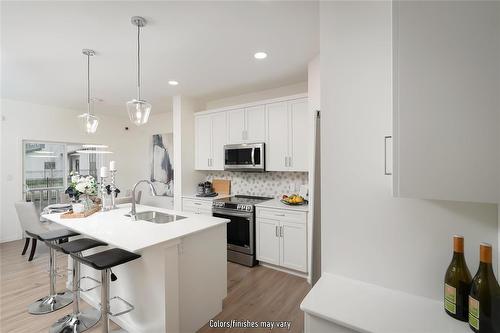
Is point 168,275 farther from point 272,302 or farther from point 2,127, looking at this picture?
point 2,127

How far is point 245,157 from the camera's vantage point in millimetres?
3793

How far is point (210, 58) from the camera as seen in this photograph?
109 inches

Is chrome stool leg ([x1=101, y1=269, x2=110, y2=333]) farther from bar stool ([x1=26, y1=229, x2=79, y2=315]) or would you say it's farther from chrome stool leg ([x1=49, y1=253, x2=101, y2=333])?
bar stool ([x1=26, y1=229, x2=79, y2=315])

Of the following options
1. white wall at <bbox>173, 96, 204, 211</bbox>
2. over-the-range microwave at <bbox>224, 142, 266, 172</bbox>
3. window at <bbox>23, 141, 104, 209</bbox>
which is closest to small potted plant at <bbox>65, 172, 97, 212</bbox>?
white wall at <bbox>173, 96, 204, 211</bbox>

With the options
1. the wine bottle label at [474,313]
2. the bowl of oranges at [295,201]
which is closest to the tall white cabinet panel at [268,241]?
the bowl of oranges at [295,201]

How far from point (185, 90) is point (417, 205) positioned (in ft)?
12.2

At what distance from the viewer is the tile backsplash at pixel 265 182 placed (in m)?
3.76

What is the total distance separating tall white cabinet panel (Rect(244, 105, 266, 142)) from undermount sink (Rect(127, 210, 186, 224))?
5.84ft

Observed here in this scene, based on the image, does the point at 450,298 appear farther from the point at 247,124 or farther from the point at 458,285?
the point at 247,124

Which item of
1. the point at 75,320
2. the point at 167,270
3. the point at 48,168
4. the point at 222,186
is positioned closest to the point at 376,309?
the point at 167,270

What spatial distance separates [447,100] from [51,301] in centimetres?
357

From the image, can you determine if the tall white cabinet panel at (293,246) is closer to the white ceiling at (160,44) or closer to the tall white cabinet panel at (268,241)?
the tall white cabinet panel at (268,241)

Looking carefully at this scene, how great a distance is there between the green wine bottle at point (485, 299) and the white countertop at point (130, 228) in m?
1.68

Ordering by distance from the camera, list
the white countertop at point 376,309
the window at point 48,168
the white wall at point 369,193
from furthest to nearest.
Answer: the window at point 48,168, the white wall at point 369,193, the white countertop at point 376,309
